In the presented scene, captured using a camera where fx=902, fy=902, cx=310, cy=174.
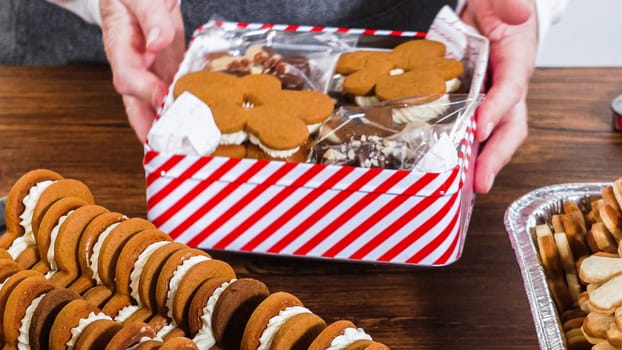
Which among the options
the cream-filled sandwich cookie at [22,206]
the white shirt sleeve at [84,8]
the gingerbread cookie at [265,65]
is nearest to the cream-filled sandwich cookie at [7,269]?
the cream-filled sandwich cookie at [22,206]

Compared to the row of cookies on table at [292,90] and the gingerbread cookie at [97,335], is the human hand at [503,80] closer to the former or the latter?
the row of cookies on table at [292,90]

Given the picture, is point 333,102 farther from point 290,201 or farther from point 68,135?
point 68,135

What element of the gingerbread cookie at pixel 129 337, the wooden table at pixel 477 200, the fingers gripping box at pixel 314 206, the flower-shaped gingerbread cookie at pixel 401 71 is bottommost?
the wooden table at pixel 477 200

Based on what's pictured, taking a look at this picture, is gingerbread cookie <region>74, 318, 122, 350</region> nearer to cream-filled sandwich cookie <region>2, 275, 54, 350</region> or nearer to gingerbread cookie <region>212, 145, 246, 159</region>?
cream-filled sandwich cookie <region>2, 275, 54, 350</region>

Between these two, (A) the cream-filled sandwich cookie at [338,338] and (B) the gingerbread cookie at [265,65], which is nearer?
(A) the cream-filled sandwich cookie at [338,338]

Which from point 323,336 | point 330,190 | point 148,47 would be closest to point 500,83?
point 330,190

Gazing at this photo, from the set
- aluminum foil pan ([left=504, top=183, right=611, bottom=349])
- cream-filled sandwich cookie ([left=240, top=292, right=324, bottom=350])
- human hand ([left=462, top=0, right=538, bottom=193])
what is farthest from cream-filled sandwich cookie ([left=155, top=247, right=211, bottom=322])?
human hand ([left=462, top=0, right=538, bottom=193])
